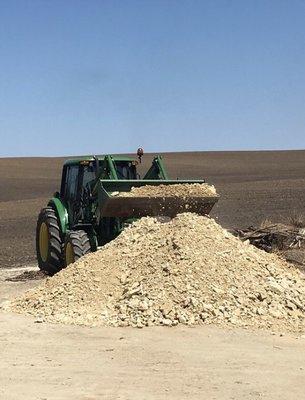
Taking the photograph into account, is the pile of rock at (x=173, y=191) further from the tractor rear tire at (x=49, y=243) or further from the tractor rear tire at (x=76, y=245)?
the tractor rear tire at (x=49, y=243)

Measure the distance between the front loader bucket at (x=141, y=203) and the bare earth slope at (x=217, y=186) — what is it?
22.8 feet

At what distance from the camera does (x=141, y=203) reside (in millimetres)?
12484

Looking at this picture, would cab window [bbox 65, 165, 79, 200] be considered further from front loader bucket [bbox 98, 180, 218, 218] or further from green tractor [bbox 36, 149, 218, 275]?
front loader bucket [bbox 98, 180, 218, 218]

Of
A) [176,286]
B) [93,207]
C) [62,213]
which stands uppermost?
[93,207]

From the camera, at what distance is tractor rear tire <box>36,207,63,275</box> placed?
1420 centimetres

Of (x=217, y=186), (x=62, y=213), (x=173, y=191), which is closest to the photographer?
(x=173, y=191)

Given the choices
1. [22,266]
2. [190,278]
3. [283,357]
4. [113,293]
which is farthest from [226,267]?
[22,266]

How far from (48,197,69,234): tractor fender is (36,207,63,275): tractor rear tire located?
11cm

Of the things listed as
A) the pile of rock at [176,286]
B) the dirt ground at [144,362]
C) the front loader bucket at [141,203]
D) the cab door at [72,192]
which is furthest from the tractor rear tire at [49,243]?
the pile of rock at [176,286]

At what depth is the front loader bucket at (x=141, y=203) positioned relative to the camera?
12430mm

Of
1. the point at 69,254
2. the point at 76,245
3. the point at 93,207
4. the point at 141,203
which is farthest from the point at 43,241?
the point at 141,203

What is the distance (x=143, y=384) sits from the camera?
6.79 m

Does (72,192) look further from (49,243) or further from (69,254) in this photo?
(69,254)

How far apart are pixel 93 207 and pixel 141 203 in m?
1.69
